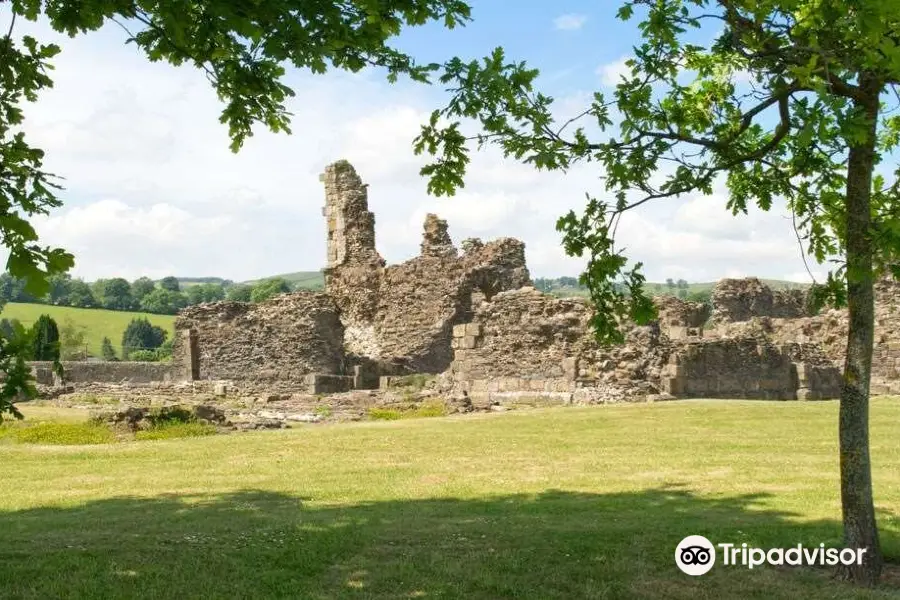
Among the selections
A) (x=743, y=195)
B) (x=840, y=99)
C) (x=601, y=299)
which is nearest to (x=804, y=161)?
(x=743, y=195)

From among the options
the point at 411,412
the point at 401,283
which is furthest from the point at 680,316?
the point at 401,283

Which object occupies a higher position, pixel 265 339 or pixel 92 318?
pixel 92 318

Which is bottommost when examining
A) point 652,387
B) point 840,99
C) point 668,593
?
point 668,593

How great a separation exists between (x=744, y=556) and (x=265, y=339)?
1168 inches

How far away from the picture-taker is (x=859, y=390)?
8.41 metres

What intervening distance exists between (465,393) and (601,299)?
62.0 feet

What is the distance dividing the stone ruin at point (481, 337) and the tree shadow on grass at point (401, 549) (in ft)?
46.6

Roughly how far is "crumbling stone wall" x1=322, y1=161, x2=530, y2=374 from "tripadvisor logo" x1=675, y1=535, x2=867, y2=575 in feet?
78.7

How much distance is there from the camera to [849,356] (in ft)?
27.8

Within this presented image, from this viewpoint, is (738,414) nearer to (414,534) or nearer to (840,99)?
(414,534)

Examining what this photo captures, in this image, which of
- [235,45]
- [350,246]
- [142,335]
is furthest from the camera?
[142,335]

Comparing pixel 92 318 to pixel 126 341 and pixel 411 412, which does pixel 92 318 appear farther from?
pixel 411 412

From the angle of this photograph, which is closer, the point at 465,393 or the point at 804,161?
the point at 804,161

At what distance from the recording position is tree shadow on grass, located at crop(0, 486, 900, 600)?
8469mm
